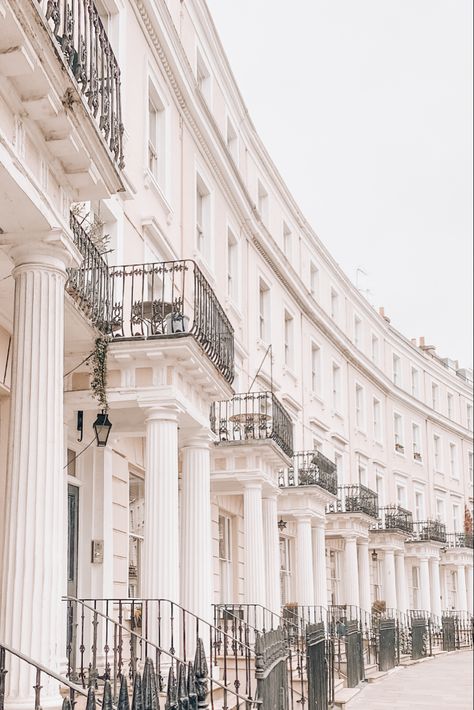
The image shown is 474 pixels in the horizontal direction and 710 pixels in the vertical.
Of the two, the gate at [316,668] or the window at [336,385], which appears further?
the window at [336,385]

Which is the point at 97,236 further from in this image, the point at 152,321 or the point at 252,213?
the point at 252,213

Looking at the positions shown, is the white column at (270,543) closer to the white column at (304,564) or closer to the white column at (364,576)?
the white column at (304,564)

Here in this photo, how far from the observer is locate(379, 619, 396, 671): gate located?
2216cm

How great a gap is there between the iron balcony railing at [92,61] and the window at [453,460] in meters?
40.4

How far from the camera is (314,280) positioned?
30.5 metres

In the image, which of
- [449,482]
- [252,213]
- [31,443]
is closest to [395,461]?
[449,482]

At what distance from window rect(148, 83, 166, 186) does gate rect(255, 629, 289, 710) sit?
818cm

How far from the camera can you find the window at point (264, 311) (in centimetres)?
2381

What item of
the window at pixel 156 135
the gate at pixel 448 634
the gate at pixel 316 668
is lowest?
the gate at pixel 448 634

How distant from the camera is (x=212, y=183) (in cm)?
1956

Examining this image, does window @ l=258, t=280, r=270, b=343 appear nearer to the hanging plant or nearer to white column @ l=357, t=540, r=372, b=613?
white column @ l=357, t=540, r=372, b=613

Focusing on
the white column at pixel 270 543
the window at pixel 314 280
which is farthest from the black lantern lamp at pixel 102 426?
the window at pixel 314 280

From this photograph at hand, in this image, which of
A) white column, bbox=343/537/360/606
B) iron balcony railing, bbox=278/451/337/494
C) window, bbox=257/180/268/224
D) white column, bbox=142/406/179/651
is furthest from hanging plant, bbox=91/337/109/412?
white column, bbox=343/537/360/606

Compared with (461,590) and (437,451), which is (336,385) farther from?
(461,590)
